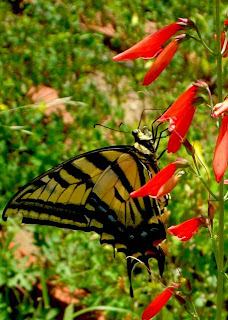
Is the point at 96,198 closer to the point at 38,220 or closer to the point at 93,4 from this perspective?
the point at 38,220

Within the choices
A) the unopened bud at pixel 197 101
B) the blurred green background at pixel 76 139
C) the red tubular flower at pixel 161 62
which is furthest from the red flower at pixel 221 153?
the blurred green background at pixel 76 139

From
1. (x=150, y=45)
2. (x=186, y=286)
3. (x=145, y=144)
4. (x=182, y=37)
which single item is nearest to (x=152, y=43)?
(x=150, y=45)

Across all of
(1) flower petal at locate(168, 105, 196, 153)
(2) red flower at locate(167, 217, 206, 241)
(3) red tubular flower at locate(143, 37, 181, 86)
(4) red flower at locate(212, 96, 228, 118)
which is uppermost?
(3) red tubular flower at locate(143, 37, 181, 86)

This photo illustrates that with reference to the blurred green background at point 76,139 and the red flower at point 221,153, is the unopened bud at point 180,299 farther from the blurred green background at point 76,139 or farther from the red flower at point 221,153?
→ the red flower at point 221,153

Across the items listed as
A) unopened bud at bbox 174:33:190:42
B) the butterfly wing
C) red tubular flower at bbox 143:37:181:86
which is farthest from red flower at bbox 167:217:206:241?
the butterfly wing

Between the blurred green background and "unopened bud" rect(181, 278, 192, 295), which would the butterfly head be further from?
"unopened bud" rect(181, 278, 192, 295)
